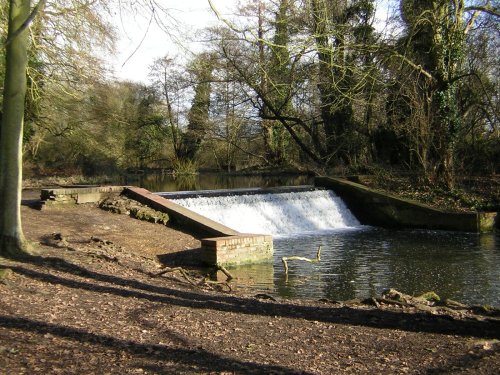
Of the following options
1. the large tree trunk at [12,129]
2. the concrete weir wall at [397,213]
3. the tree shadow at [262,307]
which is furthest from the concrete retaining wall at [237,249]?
the concrete weir wall at [397,213]

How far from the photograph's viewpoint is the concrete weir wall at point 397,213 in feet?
54.8

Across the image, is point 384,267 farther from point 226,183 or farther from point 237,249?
point 226,183

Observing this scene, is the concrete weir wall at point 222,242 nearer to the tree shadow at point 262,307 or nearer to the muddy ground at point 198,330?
the muddy ground at point 198,330

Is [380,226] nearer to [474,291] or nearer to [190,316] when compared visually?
[474,291]

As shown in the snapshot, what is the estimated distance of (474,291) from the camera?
9352 millimetres

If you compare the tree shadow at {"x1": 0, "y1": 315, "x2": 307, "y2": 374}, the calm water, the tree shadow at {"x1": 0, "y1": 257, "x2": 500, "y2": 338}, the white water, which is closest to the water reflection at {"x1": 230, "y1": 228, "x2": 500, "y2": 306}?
the calm water

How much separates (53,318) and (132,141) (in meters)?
36.6

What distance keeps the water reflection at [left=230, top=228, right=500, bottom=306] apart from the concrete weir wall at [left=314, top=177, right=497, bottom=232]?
1.86ft

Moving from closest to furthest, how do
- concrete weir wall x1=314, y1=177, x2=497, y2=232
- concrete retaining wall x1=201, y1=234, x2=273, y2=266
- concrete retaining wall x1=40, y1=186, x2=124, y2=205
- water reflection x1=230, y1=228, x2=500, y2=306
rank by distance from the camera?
water reflection x1=230, y1=228, x2=500, y2=306 → concrete retaining wall x1=201, y1=234, x2=273, y2=266 → concrete retaining wall x1=40, y1=186, x2=124, y2=205 → concrete weir wall x1=314, y1=177, x2=497, y2=232

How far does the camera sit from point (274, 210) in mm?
17906

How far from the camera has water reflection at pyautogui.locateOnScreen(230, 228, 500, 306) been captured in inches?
371

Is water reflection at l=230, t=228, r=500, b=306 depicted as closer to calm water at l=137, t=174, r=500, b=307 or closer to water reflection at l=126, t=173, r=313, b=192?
calm water at l=137, t=174, r=500, b=307

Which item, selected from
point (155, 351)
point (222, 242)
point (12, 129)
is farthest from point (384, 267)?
point (155, 351)

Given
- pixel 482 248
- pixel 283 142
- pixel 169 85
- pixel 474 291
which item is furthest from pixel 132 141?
pixel 474 291
